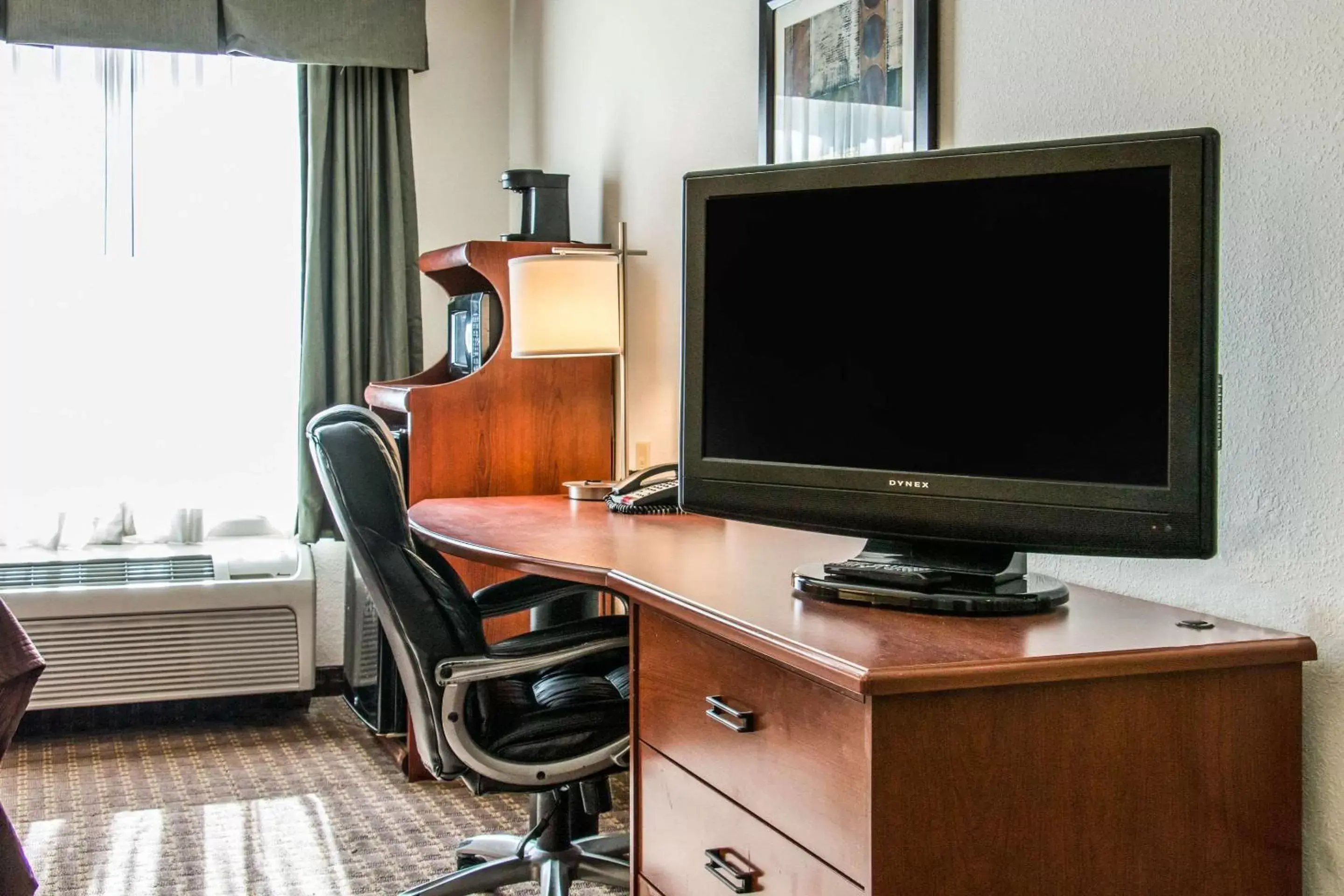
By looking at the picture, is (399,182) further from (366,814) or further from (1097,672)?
(1097,672)

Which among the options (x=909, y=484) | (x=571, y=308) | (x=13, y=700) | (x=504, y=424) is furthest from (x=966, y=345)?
(x=504, y=424)

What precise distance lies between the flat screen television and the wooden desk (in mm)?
122

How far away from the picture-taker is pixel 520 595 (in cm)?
253

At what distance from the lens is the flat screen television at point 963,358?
1325 mm

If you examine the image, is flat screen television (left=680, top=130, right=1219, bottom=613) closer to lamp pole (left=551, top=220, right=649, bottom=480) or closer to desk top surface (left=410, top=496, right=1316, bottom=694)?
desk top surface (left=410, top=496, right=1316, bottom=694)

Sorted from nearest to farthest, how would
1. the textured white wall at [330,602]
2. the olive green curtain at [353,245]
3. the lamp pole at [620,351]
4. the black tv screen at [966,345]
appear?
the black tv screen at [966,345]
the lamp pole at [620,351]
the olive green curtain at [353,245]
the textured white wall at [330,602]

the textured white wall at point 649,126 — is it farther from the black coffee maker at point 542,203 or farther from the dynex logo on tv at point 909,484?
the dynex logo on tv at point 909,484

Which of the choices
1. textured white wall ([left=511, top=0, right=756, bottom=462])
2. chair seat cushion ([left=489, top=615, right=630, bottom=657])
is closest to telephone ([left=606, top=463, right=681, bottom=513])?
textured white wall ([left=511, top=0, right=756, bottom=462])

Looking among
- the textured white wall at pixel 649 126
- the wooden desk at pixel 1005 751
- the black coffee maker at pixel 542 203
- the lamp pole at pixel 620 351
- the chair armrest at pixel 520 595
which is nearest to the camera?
the wooden desk at pixel 1005 751

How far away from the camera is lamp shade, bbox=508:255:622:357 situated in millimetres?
2926

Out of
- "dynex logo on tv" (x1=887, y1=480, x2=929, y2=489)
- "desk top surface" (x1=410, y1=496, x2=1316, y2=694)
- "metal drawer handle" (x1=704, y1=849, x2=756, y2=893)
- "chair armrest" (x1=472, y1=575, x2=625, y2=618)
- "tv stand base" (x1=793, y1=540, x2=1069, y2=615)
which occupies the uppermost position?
"dynex logo on tv" (x1=887, y1=480, x2=929, y2=489)

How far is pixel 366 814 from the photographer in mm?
2994

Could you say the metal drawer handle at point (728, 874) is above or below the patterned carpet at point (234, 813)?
above

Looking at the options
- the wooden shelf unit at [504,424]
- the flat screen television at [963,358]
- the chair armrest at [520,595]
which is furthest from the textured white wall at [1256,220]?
the wooden shelf unit at [504,424]
